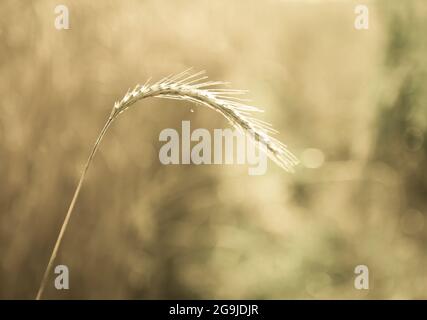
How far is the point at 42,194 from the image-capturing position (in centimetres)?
96

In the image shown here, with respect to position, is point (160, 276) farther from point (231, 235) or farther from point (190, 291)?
point (231, 235)

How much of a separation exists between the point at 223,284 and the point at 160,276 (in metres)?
0.19

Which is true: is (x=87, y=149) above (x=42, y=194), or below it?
above

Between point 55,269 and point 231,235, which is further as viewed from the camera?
point 231,235

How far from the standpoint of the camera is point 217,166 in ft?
3.93

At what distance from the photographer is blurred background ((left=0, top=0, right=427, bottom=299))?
96 centimetres

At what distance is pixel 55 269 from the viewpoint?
1.00 meters

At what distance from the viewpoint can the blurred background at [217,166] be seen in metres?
0.96

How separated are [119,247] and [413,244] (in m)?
0.84

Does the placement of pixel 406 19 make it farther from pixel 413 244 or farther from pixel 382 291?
pixel 382 291
